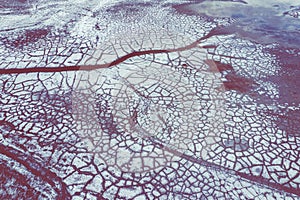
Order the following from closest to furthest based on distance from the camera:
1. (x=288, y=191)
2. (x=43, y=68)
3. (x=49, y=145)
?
(x=288, y=191), (x=49, y=145), (x=43, y=68)

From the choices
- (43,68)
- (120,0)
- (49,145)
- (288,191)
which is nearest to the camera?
(288,191)

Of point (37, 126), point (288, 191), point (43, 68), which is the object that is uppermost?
point (43, 68)

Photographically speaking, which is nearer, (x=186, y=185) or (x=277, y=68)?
(x=186, y=185)

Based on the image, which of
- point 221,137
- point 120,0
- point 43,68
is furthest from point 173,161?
point 120,0

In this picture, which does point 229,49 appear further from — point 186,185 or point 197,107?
point 186,185

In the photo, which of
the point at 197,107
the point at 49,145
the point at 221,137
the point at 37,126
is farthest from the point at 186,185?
the point at 37,126

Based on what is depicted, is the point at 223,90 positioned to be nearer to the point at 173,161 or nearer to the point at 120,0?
the point at 173,161

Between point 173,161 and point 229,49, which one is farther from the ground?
point 229,49
